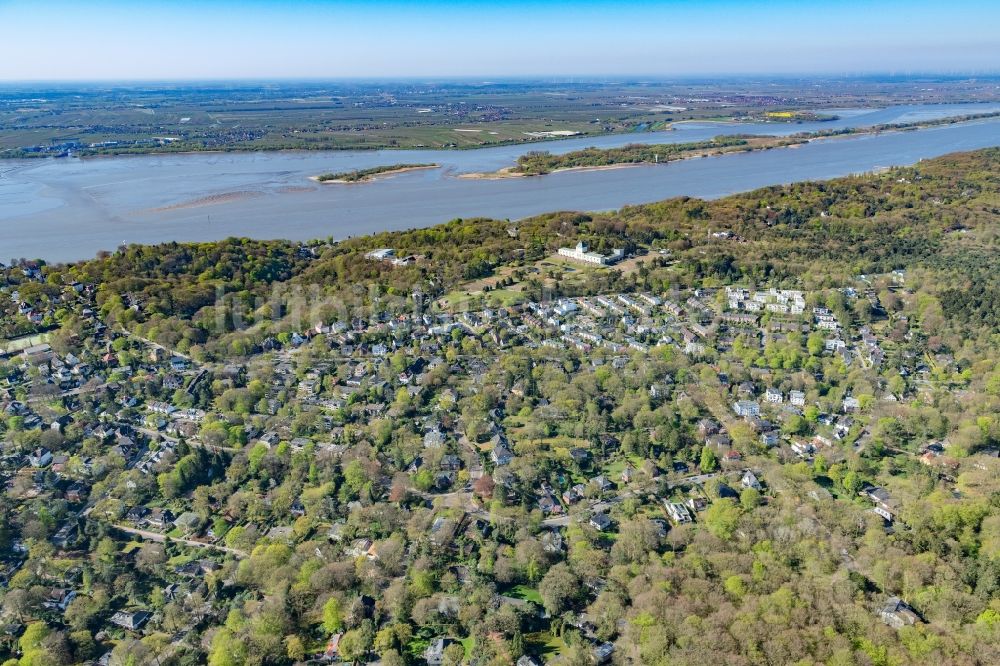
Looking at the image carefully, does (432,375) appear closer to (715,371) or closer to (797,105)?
(715,371)

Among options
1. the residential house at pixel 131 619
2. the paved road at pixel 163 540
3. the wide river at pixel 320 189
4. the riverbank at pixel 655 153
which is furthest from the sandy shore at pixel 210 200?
the residential house at pixel 131 619

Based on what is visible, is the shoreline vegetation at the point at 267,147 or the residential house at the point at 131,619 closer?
the residential house at the point at 131,619

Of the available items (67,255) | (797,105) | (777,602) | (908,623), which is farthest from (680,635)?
(797,105)

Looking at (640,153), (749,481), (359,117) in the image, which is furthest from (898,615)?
(359,117)

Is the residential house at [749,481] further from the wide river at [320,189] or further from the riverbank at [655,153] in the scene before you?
the riverbank at [655,153]

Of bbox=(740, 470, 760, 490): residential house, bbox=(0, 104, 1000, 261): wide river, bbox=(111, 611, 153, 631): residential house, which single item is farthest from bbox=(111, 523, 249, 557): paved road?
bbox=(0, 104, 1000, 261): wide river

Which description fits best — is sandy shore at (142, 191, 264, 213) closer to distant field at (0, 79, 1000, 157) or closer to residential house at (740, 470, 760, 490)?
distant field at (0, 79, 1000, 157)

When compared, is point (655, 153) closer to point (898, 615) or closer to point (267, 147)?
point (267, 147)

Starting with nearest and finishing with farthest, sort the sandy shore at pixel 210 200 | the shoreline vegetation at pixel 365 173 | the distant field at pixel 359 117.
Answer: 1. the sandy shore at pixel 210 200
2. the shoreline vegetation at pixel 365 173
3. the distant field at pixel 359 117
